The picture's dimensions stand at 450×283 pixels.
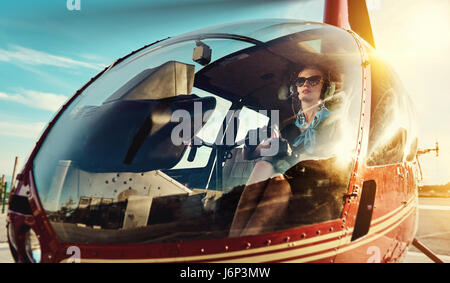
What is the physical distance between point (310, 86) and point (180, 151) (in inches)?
38.8

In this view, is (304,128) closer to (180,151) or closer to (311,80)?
(311,80)

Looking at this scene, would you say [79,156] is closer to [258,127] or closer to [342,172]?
[342,172]

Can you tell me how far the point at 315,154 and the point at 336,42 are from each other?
2.97 ft

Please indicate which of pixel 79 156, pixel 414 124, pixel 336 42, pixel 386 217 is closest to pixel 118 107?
pixel 79 156

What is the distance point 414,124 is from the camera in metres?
2.24

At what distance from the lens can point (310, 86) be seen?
2.00 m

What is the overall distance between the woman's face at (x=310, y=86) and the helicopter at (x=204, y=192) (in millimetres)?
63

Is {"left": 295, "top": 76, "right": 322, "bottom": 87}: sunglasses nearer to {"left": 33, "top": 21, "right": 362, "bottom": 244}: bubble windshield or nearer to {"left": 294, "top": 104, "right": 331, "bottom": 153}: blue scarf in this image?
{"left": 33, "top": 21, "right": 362, "bottom": 244}: bubble windshield

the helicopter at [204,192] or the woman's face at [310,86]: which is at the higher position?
the woman's face at [310,86]

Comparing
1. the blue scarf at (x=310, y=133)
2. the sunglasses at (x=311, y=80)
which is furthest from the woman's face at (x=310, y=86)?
the blue scarf at (x=310, y=133)

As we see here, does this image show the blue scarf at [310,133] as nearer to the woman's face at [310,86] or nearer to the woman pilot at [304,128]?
the woman pilot at [304,128]

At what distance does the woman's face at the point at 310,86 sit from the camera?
1945mm

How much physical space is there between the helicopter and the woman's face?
0.21 feet

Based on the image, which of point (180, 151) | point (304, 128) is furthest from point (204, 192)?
point (304, 128)
